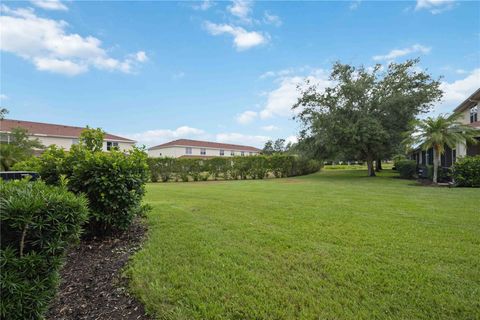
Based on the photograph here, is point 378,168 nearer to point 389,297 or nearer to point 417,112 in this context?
point 417,112

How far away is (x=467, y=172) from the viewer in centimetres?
1140

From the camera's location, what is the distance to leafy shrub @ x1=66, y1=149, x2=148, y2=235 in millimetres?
3887

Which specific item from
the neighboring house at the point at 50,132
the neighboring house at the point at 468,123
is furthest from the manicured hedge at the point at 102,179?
the neighboring house at the point at 50,132

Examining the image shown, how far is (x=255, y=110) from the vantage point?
22156 millimetres

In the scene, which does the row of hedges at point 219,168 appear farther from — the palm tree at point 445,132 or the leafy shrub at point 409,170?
the palm tree at point 445,132

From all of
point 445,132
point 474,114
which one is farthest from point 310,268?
point 474,114

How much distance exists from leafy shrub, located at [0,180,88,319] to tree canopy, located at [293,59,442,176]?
690 inches

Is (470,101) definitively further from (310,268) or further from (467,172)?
(310,268)

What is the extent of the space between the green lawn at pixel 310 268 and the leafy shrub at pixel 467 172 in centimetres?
793

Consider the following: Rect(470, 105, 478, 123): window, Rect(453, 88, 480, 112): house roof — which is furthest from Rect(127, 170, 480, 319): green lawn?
Rect(470, 105, 478, 123): window

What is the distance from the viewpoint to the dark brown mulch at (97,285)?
2.41 metres

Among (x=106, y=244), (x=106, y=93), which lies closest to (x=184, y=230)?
(x=106, y=244)

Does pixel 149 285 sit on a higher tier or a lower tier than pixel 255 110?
lower

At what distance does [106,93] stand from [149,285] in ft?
47.2
